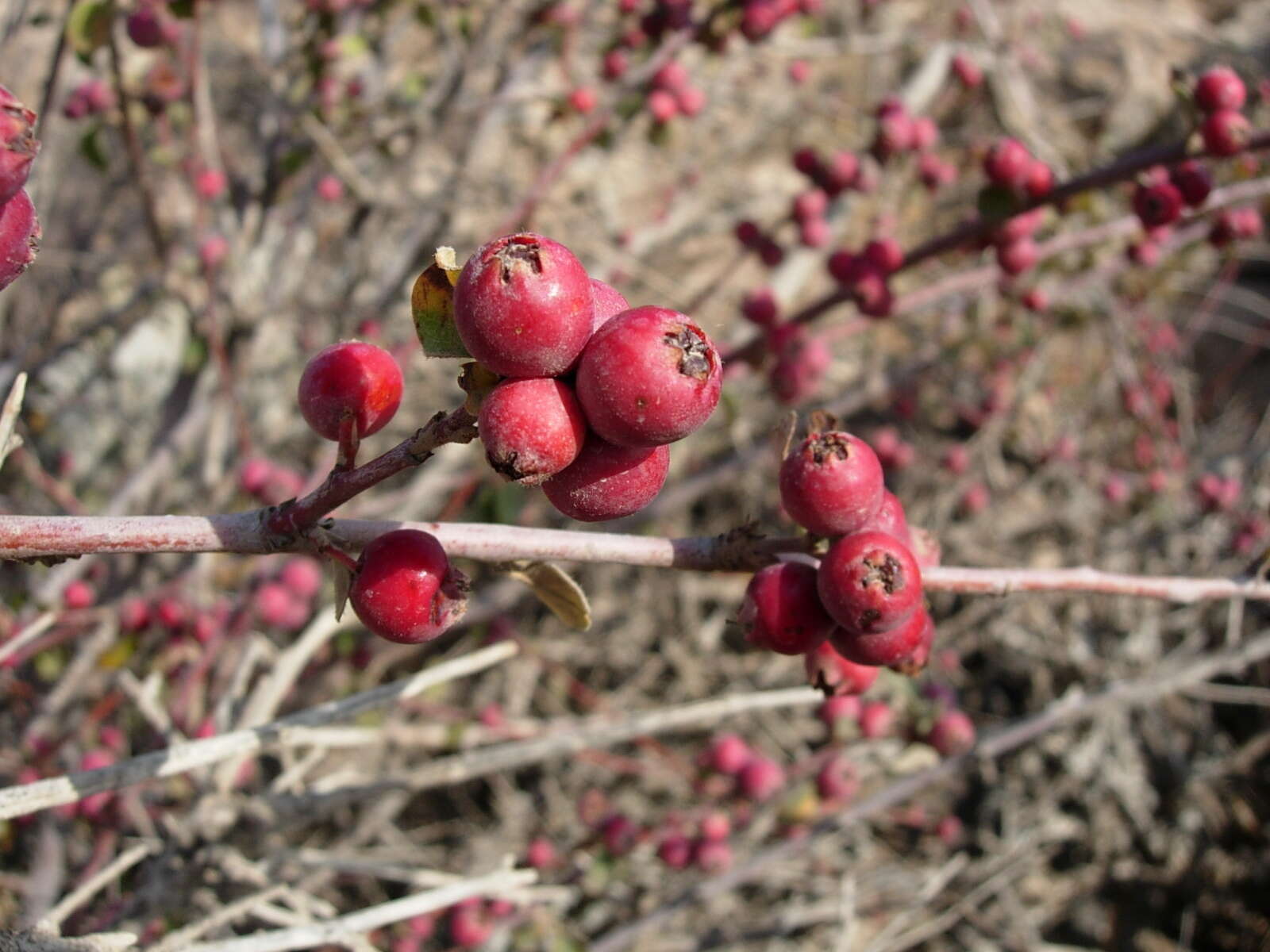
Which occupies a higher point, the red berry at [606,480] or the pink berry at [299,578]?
the red berry at [606,480]

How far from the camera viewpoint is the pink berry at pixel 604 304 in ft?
3.84

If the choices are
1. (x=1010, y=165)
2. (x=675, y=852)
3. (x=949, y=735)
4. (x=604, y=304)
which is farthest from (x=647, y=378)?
(x=675, y=852)

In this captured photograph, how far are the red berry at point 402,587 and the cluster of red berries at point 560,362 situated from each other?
0.85 feet

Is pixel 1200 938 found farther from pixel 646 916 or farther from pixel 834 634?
pixel 834 634

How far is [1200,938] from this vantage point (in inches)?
153

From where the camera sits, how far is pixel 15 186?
978mm

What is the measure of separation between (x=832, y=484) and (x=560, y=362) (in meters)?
0.51

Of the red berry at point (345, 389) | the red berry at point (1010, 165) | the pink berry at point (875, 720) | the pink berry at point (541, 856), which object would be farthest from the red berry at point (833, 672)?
the pink berry at point (541, 856)

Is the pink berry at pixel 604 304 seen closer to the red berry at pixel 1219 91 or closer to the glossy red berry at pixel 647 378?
the glossy red berry at pixel 647 378

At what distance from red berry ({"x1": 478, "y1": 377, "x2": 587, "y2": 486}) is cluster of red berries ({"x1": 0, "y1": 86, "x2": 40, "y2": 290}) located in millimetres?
520

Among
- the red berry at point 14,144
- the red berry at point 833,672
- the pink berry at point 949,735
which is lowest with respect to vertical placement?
the pink berry at point 949,735

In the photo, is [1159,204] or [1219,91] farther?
[1159,204]

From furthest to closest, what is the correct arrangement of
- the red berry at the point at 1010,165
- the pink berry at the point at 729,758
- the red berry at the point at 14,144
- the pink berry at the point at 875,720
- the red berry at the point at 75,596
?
the pink berry at the point at 729,758 < the pink berry at the point at 875,720 < the red berry at the point at 75,596 < the red berry at the point at 1010,165 < the red berry at the point at 14,144

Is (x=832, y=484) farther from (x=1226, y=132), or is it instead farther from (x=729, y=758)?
(x=729, y=758)
